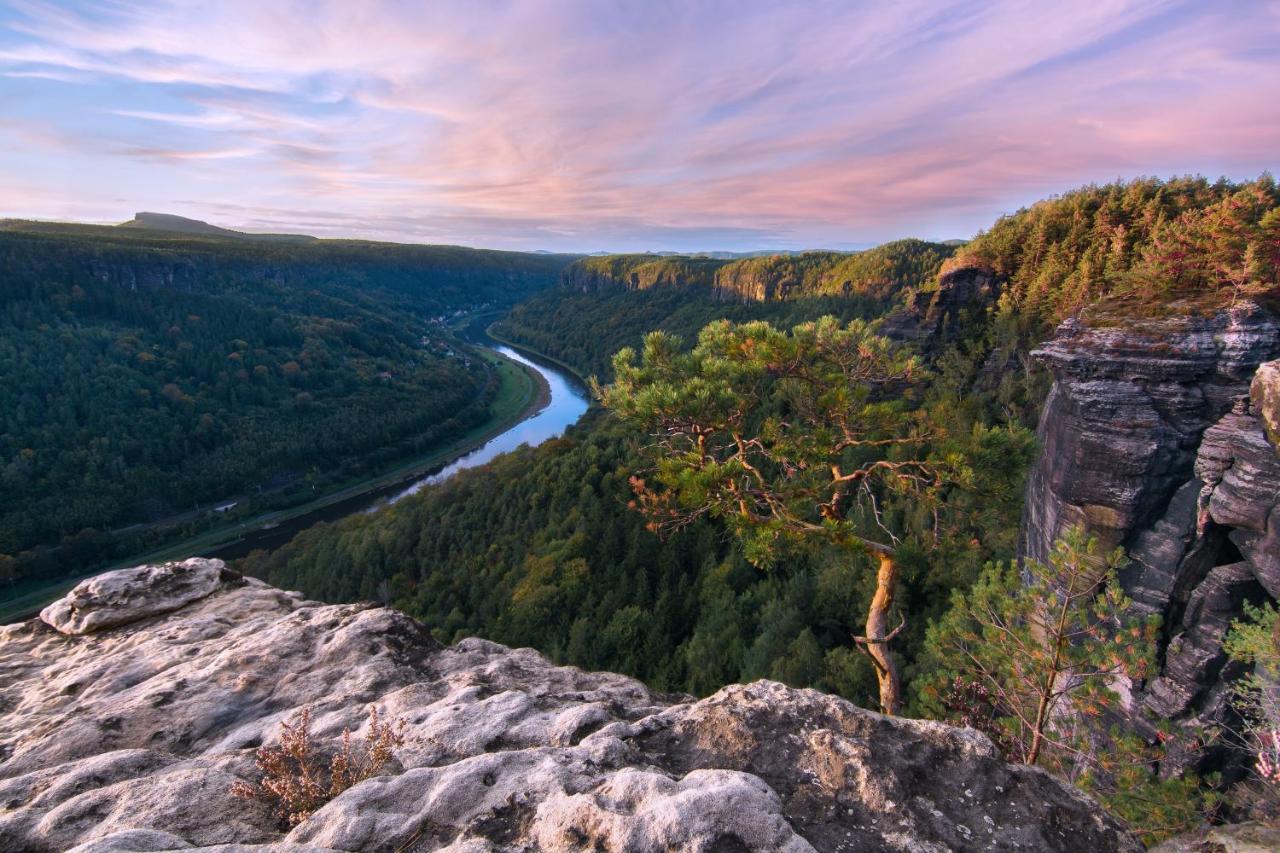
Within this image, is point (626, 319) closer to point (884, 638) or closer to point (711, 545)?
point (711, 545)

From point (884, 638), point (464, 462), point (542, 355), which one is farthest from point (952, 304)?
point (542, 355)

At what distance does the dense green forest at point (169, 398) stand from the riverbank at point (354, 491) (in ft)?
6.74

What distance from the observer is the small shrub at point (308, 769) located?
11.8 feet

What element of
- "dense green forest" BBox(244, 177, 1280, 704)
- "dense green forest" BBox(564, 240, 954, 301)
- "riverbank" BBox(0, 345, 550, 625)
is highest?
"dense green forest" BBox(564, 240, 954, 301)

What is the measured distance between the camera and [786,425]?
26.8 ft

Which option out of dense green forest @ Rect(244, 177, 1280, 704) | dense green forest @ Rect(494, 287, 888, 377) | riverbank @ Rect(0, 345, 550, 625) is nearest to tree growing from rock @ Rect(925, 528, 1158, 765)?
dense green forest @ Rect(244, 177, 1280, 704)

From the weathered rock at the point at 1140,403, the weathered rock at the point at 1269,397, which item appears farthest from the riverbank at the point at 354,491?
the weathered rock at the point at 1269,397

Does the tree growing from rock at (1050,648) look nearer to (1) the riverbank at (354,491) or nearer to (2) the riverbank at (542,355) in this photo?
(1) the riverbank at (354,491)

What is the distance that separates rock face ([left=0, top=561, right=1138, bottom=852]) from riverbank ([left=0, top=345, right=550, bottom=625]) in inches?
2294

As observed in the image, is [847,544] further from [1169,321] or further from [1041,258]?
[1041,258]

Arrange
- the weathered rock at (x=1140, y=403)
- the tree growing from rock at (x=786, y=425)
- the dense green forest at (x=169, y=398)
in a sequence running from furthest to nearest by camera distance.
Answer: the dense green forest at (x=169, y=398) → the weathered rock at (x=1140, y=403) → the tree growing from rock at (x=786, y=425)

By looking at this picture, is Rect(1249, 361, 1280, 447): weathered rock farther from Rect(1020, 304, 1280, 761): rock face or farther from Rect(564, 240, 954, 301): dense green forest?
Rect(564, 240, 954, 301): dense green forest

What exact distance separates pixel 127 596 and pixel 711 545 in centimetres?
3108

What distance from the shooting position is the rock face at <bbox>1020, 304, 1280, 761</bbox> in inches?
343
